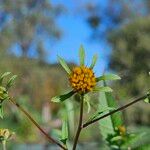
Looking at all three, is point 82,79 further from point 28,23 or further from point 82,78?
point 28,23

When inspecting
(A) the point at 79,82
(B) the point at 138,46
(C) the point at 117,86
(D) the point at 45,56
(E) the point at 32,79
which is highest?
(D) the point at 45,56

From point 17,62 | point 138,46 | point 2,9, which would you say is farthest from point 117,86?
point 2,9

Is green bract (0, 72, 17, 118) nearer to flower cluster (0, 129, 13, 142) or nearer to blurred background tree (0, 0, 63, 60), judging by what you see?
flower cluster (0, 129, 13, 142)

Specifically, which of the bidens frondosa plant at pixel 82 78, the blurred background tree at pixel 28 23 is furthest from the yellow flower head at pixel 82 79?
the blurred background tree at pixel 28 23

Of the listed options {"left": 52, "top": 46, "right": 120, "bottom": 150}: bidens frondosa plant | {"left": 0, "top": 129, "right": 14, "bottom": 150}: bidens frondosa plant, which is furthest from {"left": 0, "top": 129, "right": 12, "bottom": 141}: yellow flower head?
{"left": 52, "top": 46, "right": 120, "bottom": 150}: bidens frondosa plant

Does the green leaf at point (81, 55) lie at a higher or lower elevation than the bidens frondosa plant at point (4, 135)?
higher

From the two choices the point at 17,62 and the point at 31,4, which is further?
the point at 31,4

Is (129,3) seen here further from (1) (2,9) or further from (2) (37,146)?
(2) (37,146)

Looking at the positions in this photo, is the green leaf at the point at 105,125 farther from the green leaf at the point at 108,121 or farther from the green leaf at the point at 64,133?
the green leaf at the point at 64,133

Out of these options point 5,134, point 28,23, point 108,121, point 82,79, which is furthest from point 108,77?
point 28,23
